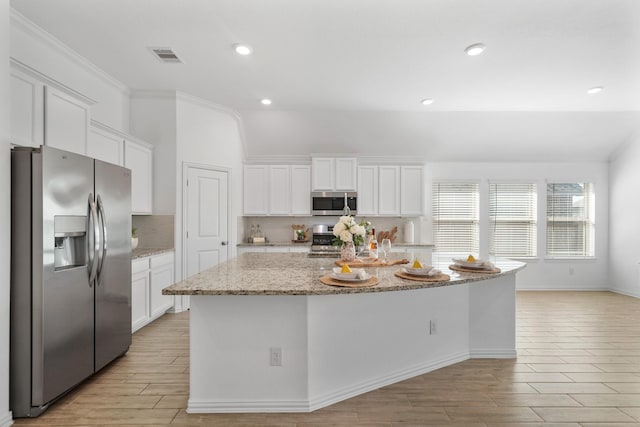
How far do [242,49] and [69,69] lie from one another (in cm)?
183

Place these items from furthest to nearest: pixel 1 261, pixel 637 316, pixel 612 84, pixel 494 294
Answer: pixel 637 316 < pixel 612 84 < pixel 494 294 < pixel 1 261

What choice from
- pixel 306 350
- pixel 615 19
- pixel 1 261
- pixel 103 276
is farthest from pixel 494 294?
pixel 1 261

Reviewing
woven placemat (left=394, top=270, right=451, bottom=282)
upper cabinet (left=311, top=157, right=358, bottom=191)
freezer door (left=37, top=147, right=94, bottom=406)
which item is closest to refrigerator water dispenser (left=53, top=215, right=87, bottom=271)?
freezer door (left=37, top=147, right=94, bottom=406)

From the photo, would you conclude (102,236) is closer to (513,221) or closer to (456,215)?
(456,215)

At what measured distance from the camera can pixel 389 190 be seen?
19.8 ft

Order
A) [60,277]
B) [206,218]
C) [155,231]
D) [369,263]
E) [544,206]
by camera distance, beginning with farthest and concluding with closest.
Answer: [544,206] < [206,218] < [155,231] < [369,263] < [60,277]

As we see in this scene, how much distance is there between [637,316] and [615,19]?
3880 mm

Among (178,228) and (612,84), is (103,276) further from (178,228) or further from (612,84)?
(612,84)

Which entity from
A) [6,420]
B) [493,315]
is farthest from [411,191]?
[6,420]

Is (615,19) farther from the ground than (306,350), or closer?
farther from the ground

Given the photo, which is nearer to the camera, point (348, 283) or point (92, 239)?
point (348, 283)

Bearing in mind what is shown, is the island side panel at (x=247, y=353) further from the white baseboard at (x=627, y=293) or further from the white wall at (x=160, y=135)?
the white baseboard at (x=627, y=293)

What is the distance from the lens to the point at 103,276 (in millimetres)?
2762

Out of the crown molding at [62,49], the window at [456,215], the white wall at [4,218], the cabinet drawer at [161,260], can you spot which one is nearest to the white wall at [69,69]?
the crown molding at [62,49]
